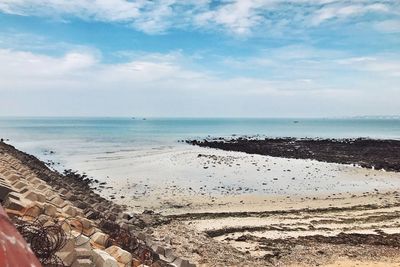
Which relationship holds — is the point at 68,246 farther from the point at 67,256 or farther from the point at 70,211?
the point at 70,211

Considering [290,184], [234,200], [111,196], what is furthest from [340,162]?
[111,196]

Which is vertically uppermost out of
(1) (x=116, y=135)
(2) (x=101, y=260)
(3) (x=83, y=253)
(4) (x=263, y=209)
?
(3) (x=83, y=253)

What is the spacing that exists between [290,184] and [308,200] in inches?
222

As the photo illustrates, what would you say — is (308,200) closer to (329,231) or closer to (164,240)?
(329,231)

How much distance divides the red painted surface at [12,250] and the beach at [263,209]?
9240 millimetres

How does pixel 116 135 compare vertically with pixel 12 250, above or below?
below

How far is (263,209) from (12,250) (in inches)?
691

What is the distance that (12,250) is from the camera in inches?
70.4

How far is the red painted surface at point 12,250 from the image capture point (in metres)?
1.69

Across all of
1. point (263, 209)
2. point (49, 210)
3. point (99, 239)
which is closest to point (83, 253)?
point (99, 239)

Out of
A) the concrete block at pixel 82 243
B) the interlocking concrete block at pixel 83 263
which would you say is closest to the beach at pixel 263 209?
the concrete block at pixel 82 243

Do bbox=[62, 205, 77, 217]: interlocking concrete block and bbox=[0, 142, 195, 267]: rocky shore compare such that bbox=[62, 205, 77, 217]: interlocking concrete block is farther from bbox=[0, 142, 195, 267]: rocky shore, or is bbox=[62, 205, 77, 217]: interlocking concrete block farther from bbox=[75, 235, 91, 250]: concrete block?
bbox=[75, 235, 91, 250]: concrete block

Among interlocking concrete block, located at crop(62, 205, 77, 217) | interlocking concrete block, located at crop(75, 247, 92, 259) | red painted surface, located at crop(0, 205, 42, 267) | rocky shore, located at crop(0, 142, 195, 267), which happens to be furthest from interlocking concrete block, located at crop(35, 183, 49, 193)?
red painted surface, located at crop(0, 205, 42, 267)

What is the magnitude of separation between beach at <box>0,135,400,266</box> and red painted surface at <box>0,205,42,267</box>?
30.3 ft
